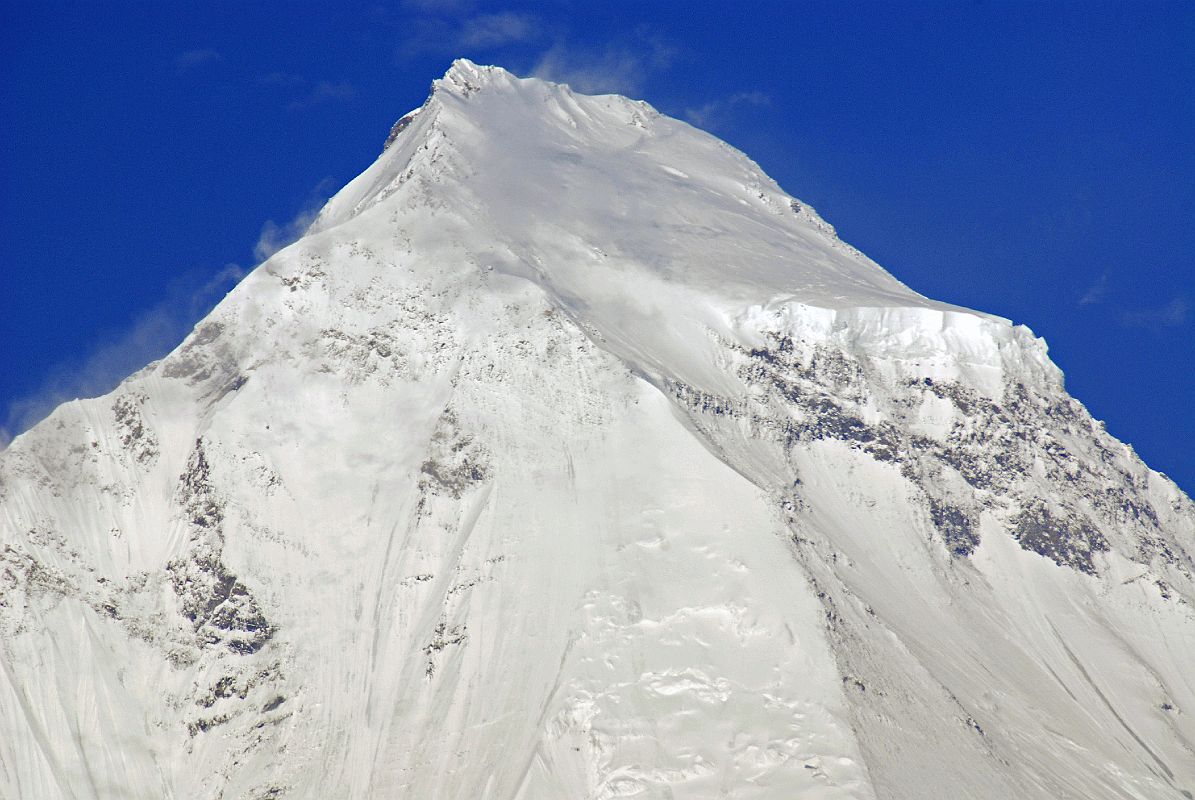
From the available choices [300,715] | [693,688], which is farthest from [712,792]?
[300,715]

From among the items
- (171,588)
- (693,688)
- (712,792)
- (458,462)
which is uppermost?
(458,462)

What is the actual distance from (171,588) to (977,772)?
8236cm

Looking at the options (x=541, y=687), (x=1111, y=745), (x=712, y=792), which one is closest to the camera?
(x=712, y=792)

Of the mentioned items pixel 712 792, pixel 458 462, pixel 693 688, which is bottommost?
pixel 712 792

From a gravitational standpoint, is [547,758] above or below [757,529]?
below

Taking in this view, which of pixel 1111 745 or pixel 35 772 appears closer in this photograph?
pixel 35 772

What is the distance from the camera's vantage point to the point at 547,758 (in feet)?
535

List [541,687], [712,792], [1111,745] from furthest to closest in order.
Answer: [1111,745] → [541,687] → [712,792]

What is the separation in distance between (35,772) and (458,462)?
175 ft

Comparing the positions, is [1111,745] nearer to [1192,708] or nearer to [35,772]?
[1192,708]

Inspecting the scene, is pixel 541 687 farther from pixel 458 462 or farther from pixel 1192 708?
pixel 1192 708

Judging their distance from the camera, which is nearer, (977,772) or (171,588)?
(977,772)

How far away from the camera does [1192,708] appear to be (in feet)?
641

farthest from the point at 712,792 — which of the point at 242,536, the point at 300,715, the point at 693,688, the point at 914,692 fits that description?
the point at 242,536
